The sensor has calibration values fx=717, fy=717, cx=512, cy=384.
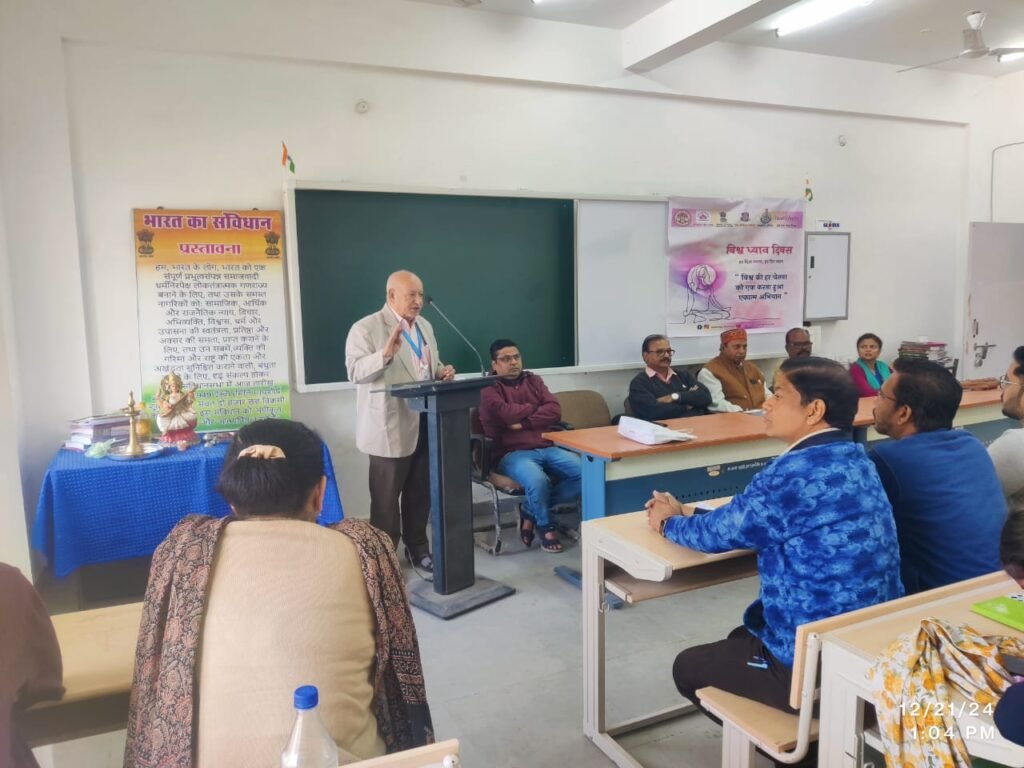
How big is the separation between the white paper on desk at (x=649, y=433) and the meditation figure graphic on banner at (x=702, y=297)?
2069 millimetres

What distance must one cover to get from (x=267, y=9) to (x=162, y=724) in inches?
151

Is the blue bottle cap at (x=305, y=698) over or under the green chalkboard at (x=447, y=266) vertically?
under

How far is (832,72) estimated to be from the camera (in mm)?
5711

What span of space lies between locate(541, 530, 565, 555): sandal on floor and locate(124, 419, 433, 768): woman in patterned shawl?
2717mm

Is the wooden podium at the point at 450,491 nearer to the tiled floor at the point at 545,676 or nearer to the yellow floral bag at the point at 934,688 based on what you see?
the tiled floor at the point at 545,676

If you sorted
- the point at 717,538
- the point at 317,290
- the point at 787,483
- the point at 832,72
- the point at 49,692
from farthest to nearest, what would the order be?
the point at 832,72
the point at 317,290
the point at 717,538
the point at 787,483
the point at 49,692

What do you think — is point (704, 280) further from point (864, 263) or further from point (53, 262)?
point (53, 262)

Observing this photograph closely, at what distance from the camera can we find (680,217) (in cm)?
520

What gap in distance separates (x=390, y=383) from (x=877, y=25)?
4.26m

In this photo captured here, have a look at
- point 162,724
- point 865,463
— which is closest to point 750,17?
point 865,463

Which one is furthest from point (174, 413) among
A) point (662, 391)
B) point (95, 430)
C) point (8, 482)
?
point (662, 391)

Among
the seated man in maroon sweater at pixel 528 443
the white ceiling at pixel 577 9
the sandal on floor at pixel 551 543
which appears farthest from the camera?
the white ceiling at pixel 577 9

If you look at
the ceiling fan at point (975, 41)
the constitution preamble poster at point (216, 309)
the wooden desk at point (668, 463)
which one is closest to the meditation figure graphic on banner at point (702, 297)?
the wooden desk at point (668, 463)

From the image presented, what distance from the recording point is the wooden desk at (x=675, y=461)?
3.25 m
